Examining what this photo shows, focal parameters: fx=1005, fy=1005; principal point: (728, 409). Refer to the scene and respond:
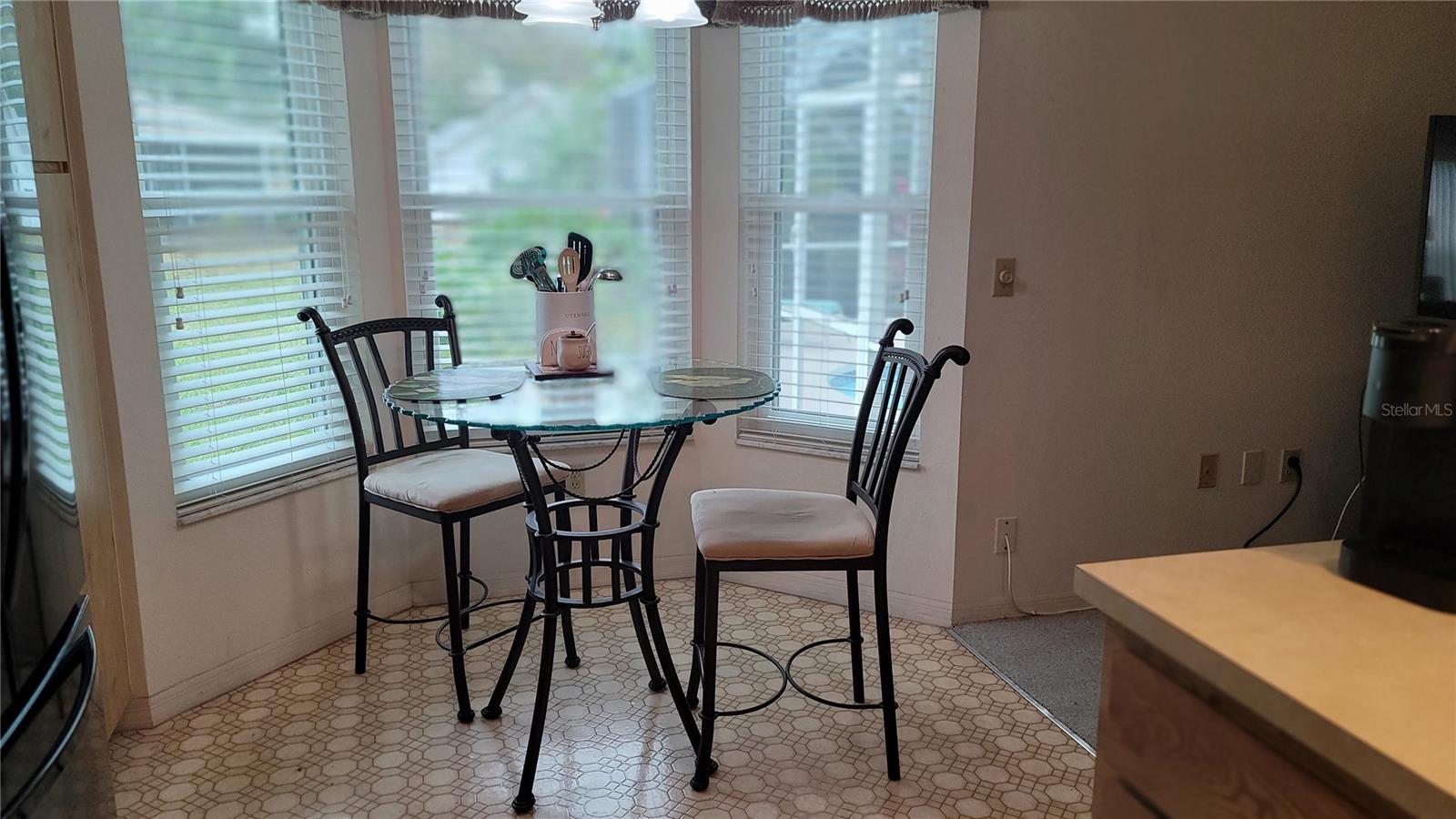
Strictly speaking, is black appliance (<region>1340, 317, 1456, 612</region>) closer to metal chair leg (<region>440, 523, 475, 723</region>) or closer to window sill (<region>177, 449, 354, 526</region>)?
metal chair leg (<region>440, 523, 475, 723</region>)

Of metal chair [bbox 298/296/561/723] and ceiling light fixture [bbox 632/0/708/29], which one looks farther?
metal chair [bbox 298/296/561/723]

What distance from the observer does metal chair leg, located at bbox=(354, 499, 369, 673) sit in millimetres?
2820

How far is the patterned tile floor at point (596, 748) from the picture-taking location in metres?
2.25

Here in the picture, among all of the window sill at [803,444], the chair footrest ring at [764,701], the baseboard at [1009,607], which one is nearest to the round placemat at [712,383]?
the chair footrest ring at [764,701]

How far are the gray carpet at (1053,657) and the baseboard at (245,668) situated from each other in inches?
71.6

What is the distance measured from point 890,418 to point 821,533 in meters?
0.36

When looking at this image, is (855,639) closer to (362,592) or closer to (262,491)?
(362,592)

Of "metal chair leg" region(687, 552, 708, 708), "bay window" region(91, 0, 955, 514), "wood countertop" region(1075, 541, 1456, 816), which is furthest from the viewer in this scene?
"bay window" region(91, 0, 955, 514)

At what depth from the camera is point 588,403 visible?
88.4 inches

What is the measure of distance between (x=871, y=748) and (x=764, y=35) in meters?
2.13

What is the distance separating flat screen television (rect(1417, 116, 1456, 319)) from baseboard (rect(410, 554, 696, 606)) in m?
2.42

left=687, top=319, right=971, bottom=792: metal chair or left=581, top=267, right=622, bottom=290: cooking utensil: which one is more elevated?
left=581, top=267, right=622, bottom=290: cooking utensil

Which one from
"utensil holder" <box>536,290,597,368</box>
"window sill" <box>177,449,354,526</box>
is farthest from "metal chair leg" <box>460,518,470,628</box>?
"utensil holder" <box>536,290,597,368</box>

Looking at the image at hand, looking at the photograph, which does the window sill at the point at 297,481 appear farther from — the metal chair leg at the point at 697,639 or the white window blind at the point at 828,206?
the metal chair leg at the point at 697,639
